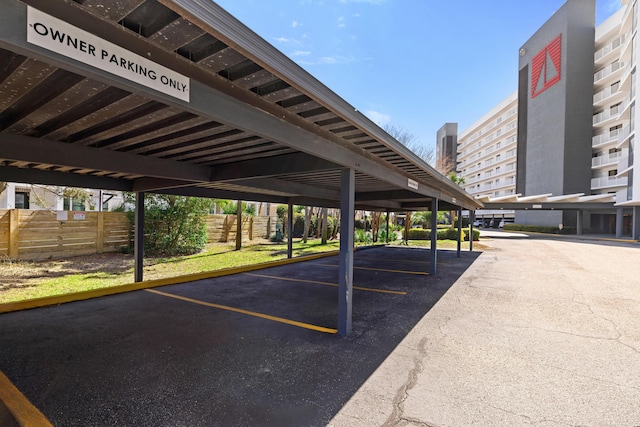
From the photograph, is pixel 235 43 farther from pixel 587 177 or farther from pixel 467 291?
pixel 587 177

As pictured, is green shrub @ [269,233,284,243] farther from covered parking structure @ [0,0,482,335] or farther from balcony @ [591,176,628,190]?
balcony @ [591,176,628,190]

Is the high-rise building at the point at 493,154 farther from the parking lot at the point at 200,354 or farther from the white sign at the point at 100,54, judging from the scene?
the white sign at the point at 100,54

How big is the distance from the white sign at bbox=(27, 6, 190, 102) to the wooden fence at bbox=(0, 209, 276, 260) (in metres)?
10.7

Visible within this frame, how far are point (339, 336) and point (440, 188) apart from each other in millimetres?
6579

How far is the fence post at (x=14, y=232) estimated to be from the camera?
9125mm

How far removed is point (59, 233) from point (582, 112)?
158 feet

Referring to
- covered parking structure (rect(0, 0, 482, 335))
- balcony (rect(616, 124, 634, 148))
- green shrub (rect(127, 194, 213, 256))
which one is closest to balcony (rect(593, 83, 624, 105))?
balcony (rect(616, 124, 634, 148))

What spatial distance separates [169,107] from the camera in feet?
10.2

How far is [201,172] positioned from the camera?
20.0 ft

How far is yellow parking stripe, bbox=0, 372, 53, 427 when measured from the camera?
8.38 feet

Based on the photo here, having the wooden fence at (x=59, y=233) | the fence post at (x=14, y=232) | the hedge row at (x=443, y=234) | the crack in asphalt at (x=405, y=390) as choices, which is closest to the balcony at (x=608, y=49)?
the hedge row at (x=443, y=234)

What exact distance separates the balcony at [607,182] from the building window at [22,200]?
1991 inches

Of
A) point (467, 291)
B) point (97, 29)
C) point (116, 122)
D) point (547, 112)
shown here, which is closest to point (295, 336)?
point (116, 122)

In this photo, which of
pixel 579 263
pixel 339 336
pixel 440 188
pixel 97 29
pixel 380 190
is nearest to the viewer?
pixel 97 29
